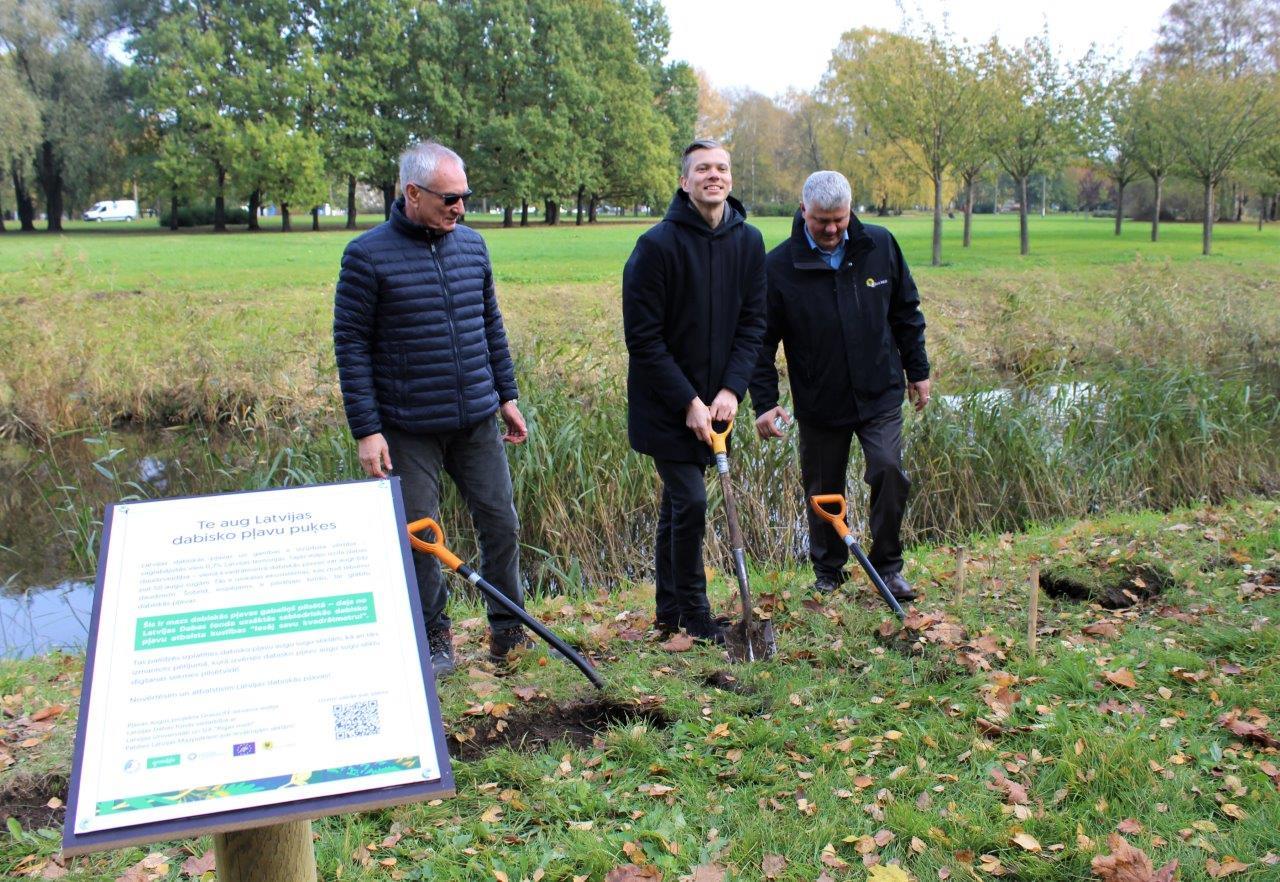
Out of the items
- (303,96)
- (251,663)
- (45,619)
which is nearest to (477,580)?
(251,663)

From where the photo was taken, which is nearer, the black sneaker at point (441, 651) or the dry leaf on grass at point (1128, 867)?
the dry leaf on grass at point (1128, 867)

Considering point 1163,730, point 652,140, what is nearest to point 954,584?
point 1163,730

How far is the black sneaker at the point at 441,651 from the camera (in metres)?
4.28

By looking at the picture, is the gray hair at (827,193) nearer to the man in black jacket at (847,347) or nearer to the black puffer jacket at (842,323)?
the man in black jacket at (847,347)

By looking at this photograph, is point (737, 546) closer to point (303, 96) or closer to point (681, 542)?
point (681, 542)

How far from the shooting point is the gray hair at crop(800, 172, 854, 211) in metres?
4.65

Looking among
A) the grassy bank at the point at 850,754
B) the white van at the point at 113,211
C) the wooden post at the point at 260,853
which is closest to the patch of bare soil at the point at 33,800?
the grassy bank at the point at 850,754

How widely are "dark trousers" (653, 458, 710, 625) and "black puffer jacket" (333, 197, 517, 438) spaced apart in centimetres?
88

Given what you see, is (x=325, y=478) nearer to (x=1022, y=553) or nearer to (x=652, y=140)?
(x=1022, y=553)

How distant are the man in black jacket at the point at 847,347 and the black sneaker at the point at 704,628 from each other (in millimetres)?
905

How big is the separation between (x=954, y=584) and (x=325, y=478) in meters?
3.83

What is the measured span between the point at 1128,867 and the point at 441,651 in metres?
2.69

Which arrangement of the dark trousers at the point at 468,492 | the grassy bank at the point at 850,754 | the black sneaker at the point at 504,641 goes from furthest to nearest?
the black sneaker at the point at 504,641 < the dark trousers at the point at 468,492 < the grassy bank at the point at 850,754

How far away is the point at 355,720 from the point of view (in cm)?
208
